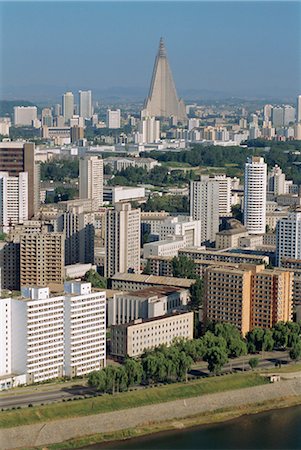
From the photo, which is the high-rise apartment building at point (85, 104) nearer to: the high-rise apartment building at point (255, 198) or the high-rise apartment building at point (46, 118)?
the high-rise apartment building at point (46, 118)

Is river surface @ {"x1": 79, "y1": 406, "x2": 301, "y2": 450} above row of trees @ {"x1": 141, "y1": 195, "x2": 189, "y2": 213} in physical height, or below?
below

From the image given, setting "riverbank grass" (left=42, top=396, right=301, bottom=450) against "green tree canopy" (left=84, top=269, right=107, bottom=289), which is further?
"green tree canopy" (left=84, top=269, right=107, bottom=289)

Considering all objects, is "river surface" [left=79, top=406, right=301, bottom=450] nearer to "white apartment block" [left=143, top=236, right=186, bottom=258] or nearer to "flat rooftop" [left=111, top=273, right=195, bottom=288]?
"flat rooftop" [left=111, top=273, right=195, bottom=288]

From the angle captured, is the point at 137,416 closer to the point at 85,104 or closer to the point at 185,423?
the point at 185,423

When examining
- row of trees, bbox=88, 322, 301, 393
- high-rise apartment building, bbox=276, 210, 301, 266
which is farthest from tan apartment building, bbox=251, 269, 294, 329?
high-rise apartment building, bbox=276, 210, 301, 266

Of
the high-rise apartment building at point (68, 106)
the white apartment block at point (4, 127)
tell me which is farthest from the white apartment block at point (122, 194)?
the high-rise apartment building at point (68, 106)

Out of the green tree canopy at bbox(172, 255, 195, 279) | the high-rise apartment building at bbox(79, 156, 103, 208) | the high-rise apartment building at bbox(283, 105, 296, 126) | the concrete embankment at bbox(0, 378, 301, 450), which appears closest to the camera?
the concrete embankment at bbox(0, 378, 301, 450)

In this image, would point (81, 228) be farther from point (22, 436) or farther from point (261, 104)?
point (261, 104)

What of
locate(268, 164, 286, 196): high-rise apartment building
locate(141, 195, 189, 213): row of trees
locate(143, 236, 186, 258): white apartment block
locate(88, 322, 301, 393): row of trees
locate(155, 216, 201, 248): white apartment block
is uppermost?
locate(268, 164, 286, 196): high-rise apartment building
